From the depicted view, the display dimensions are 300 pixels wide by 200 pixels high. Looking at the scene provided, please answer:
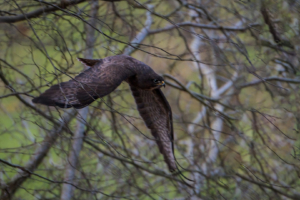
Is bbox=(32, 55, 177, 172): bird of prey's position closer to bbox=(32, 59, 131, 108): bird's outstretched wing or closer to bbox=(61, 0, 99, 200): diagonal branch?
bbox=(32, 59, 131, 108): bird's outstretched wing

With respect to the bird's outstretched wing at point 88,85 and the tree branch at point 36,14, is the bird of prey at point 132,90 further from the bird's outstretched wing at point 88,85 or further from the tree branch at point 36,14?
the tree branch at point 36,14

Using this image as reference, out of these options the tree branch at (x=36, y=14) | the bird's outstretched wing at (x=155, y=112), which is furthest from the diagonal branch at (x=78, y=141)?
the tree branch at (x=36, y=14)

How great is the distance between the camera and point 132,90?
5.02m

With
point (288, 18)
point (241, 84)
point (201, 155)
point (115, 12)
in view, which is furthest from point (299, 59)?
point (115, 12)

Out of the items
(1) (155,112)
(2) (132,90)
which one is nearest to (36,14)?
(2) (132,90)

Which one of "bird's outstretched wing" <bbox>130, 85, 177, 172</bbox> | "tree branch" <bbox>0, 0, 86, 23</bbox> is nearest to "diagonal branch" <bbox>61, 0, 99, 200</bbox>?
"bird's outstretched wing" <bbox>130, 85, 177, 172</bbox>

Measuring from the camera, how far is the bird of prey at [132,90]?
365cm

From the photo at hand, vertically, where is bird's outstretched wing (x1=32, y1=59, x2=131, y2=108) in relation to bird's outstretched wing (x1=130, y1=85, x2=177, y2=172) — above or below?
below

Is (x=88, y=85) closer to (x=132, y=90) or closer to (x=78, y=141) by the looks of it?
(x=132, y=90)

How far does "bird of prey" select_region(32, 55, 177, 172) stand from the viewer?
3648 mm

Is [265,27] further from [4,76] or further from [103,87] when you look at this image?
[4,76]

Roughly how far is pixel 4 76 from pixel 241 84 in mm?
3694

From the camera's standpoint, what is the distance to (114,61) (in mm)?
4297

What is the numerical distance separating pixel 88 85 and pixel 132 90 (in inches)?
46.2
